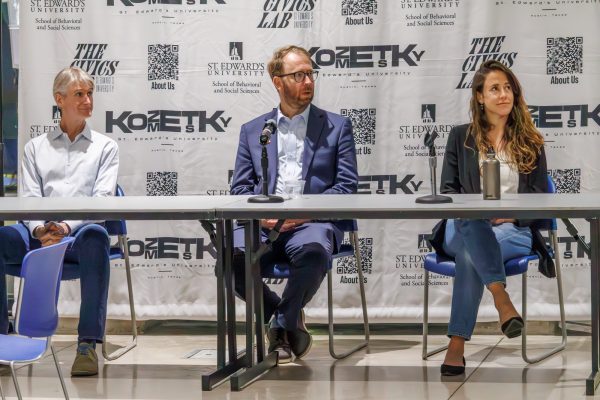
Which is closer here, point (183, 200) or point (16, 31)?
point (183, 200)

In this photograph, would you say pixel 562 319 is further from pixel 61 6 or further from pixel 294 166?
pixel 61 6

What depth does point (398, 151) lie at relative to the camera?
5102 millimetres

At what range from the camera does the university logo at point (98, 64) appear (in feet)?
17.2

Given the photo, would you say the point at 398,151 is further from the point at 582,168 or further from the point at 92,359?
the point at 92,359

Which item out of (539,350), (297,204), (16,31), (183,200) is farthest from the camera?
(16,31)

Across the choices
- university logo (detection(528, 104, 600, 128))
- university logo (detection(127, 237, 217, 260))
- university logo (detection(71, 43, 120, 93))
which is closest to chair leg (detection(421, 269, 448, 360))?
university logo (detection(528, 104, 600, 128))

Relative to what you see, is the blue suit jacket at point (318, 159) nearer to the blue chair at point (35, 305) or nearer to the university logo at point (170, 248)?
the university logo at point (170, 248)

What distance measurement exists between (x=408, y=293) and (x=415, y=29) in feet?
4.49

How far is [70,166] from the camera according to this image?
4.63m

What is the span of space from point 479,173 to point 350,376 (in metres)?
1.05

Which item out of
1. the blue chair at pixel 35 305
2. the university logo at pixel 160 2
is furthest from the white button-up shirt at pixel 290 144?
the blue chair at pixel 35 305

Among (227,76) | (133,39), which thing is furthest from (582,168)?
(133,39)

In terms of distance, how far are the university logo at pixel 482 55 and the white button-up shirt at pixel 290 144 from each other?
0.92m

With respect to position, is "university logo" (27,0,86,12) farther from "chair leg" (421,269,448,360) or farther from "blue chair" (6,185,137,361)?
"chair leg" (421,269,448,360)
